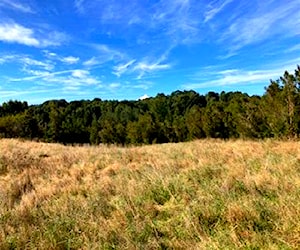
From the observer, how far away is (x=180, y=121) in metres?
55.2

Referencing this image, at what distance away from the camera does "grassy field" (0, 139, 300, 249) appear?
155 inches

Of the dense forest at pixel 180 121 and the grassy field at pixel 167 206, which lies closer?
the grassy field at pixel 167 206

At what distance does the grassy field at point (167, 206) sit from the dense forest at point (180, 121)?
30.6 feet

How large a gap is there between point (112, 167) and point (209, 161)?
8.07ft

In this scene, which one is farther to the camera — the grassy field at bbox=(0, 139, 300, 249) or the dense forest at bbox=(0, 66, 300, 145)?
the dense forest at bbox=(0, 66, 300, 145)

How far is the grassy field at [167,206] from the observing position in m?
3.93

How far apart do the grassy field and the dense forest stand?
9319 mm

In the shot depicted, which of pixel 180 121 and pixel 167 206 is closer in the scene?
pixel 167 206

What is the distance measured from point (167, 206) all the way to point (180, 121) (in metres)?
50.1

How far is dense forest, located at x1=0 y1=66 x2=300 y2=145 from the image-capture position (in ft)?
74.1

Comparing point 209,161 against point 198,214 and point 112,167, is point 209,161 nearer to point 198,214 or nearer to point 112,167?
point 112,167

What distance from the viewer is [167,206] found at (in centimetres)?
526

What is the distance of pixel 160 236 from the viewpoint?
4.31 meters

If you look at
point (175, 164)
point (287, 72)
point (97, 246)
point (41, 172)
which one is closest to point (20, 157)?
point (41, 172)
